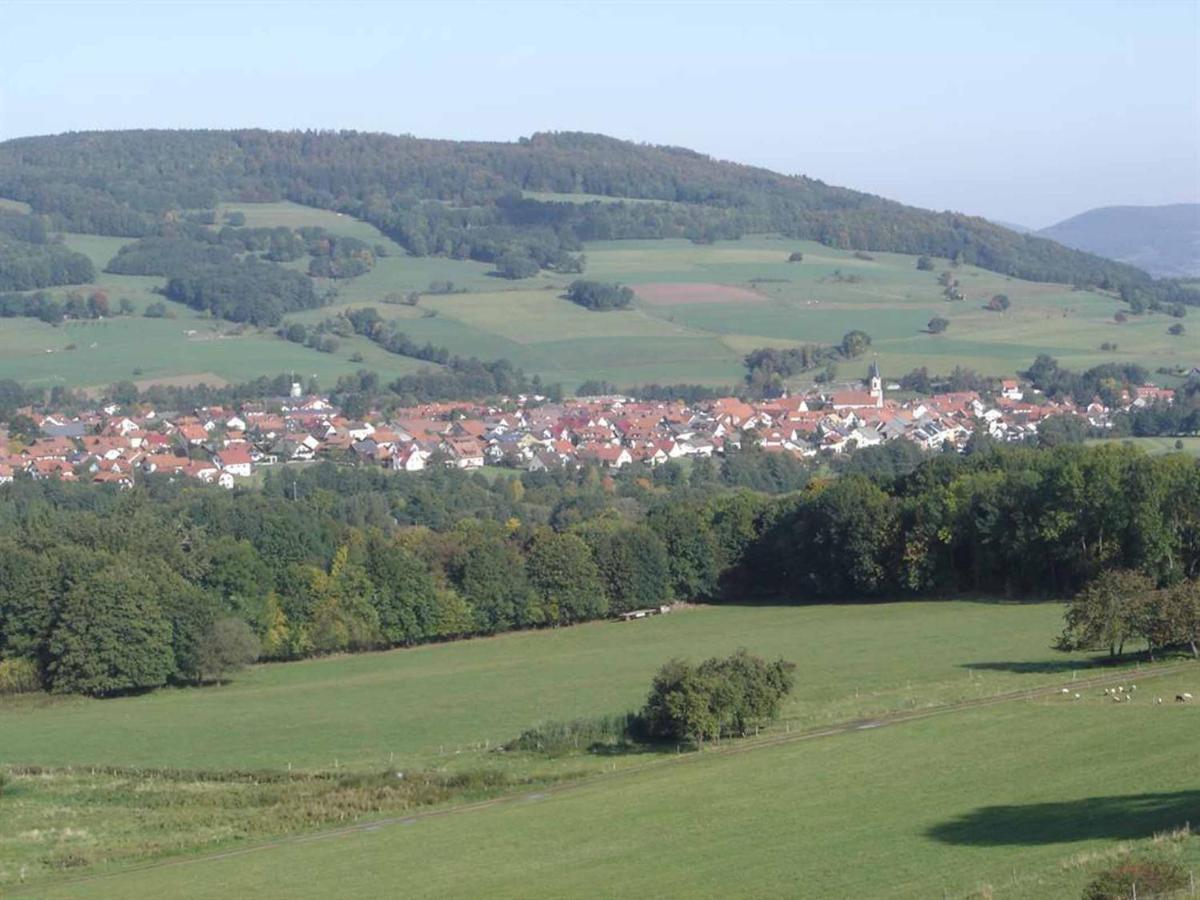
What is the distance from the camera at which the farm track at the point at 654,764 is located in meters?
31.5

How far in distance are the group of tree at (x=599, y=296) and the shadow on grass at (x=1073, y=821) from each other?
128180 millimetres

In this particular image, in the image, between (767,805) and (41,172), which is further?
(41,172)

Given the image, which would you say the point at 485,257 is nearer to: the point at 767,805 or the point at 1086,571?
the point at 1086,571

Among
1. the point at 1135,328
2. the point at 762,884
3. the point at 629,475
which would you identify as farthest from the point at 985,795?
the point at 1135,328

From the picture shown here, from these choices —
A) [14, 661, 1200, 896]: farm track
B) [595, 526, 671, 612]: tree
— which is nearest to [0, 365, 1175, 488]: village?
[595, 526, 671, 612]: tree

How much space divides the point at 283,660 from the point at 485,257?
122 meters

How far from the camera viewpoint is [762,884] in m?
25.4

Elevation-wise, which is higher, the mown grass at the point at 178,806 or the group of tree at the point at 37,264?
the group of tree at the point at 37,264

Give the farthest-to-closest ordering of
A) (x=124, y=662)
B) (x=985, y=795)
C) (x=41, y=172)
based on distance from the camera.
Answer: (x=41, y=172), (x=124, y=662), (x=985, y=795)

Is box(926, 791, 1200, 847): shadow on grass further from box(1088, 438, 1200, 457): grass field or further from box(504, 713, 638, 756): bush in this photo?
box(1088, 438, 1200, 457): grass field

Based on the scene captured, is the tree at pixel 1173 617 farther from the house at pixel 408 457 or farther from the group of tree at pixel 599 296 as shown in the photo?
the group of tree at pixel 599 296

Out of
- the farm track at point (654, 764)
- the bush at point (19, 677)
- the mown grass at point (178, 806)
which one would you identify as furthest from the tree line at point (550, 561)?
the mown grass at point (178, 806)

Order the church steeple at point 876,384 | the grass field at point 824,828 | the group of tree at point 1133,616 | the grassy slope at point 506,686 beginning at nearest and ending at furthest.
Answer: the grass field at point 824,828, the grassy slope at point 506,686, the group of tree at point 1133,616, the church steeple at point 876,384

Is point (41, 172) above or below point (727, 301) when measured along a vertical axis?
above
